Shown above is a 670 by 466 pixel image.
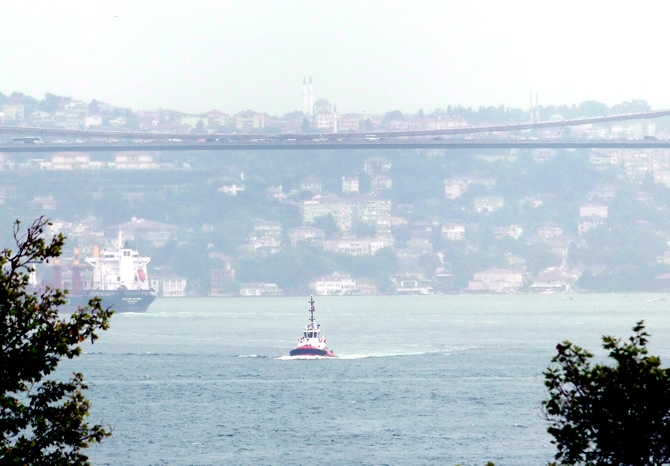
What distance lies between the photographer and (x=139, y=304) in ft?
252

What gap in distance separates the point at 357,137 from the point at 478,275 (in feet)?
82.2

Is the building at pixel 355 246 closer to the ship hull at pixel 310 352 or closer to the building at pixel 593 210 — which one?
the building at pixel 593 210

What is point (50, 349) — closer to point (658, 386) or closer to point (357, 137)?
point (658, 386)

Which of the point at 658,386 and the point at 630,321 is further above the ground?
the point at 658,386

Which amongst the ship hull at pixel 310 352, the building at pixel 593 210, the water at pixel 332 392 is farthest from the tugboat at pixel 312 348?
the building at pixel 593 210

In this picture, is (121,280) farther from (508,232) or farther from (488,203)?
(488,203)

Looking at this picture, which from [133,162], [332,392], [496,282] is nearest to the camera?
[332,392]

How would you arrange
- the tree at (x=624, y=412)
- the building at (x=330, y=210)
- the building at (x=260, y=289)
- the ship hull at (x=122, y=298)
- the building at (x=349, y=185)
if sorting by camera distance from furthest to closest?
1. the building at (x=349, y=185)
2. the building at (x=330, y=210)
3. the building at (x=260, y=289)
4. the ship hull at (x=122, y=298)
5. the tree at (x=624, y=412)

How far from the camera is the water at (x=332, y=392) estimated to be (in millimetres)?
21625

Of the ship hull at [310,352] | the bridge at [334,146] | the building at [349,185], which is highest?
the bridge at [334,146]

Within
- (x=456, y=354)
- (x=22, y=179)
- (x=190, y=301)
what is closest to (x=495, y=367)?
(x=456, y=354)

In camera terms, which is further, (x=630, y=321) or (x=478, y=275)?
(x=478, y=275)

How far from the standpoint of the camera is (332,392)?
99.1 ft

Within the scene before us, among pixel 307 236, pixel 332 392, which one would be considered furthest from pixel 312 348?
pixel 307 236
